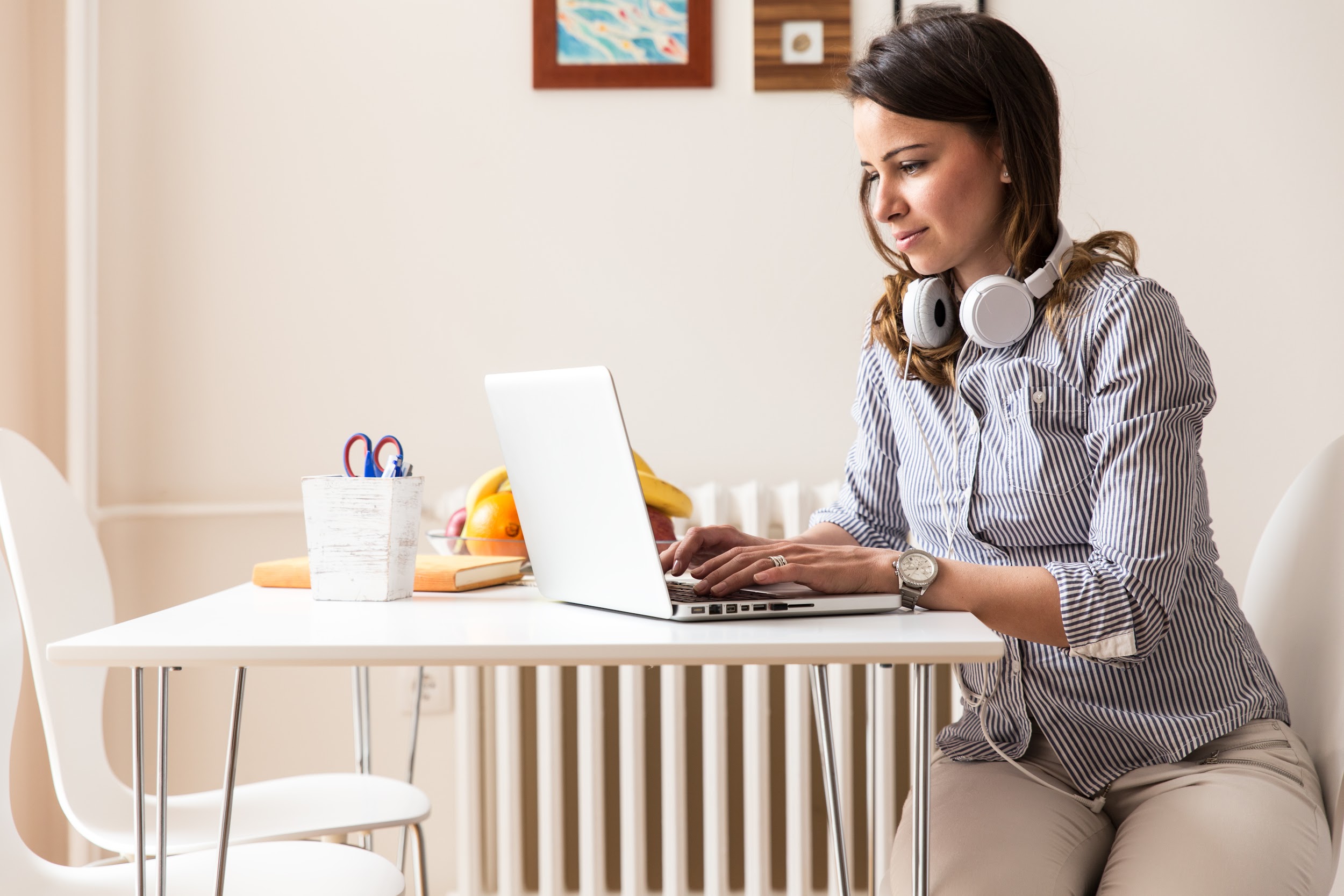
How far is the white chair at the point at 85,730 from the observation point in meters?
1.16

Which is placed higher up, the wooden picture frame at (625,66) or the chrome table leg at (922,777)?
the wooden picture frame at (625,66)

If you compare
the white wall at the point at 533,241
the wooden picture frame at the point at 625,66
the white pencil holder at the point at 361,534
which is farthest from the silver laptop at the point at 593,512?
the wooden picture frame at the point at 625,66

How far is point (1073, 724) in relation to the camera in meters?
1.09

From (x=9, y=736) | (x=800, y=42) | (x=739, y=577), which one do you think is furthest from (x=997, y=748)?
(x=800, y=42)

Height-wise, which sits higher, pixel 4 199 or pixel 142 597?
pixel 4 199

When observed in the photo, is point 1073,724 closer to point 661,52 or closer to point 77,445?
point 661,52

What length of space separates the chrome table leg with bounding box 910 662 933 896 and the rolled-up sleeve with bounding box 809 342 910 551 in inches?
20.2

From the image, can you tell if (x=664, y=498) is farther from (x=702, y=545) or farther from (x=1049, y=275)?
(x=1049, y=275)

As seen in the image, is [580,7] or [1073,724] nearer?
[1073,724]

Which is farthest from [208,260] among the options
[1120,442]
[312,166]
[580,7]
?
[1120,442]

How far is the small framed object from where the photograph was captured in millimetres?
1876

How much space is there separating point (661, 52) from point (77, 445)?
1149 mm

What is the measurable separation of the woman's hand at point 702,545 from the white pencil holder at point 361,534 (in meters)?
0.23

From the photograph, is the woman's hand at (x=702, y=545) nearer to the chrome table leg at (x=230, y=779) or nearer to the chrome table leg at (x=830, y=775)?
the chrome table leg at (x=830, y=775)
